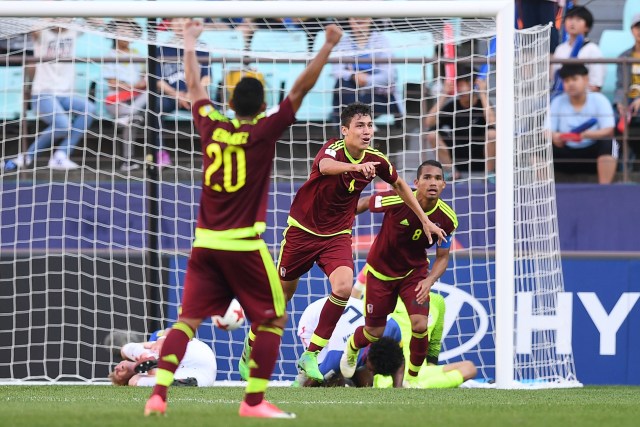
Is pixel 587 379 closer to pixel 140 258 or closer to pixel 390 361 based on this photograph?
pixel 390 361

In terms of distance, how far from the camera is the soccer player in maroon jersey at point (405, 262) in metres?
9.77

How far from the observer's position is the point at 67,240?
38.8ft

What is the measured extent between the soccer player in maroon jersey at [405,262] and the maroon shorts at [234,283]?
3631 mm

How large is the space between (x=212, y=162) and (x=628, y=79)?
8.59 meters

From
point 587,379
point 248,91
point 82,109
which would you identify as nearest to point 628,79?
point 587,379

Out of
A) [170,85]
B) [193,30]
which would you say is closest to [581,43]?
[170,85]

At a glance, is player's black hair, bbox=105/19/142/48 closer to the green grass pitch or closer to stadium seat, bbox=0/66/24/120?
stadium seat, bbox=0/66/24/120

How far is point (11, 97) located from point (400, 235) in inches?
212

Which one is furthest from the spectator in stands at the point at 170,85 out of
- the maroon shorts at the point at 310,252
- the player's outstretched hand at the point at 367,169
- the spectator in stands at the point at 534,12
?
the player's outstretched hand at the point at 367,169

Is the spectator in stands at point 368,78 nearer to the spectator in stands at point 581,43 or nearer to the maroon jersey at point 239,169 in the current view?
the spectator in stands at point 581,43

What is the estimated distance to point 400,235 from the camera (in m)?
9.90

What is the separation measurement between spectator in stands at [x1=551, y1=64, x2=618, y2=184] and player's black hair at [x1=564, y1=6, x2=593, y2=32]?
82cm

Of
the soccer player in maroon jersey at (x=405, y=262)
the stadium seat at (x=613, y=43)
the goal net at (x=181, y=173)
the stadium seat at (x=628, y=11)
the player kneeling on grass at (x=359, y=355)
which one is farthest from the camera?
the stadium seat at (x=628, y=11)

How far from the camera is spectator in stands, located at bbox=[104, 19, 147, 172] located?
488 inches
